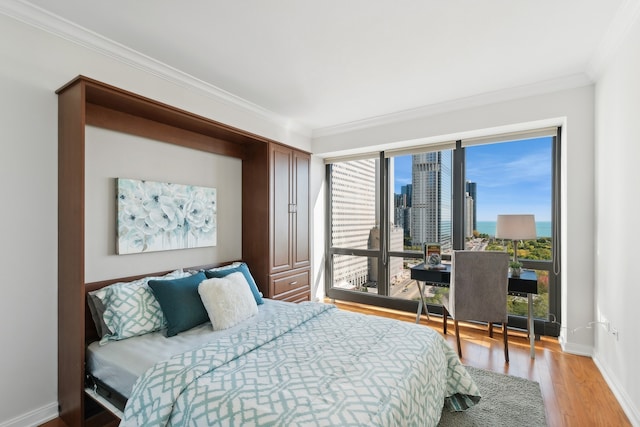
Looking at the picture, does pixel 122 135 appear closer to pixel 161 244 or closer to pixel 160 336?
pixel 161 244

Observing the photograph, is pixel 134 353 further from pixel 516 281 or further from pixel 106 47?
pixel 516 281

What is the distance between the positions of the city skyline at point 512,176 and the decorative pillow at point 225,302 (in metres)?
2.88

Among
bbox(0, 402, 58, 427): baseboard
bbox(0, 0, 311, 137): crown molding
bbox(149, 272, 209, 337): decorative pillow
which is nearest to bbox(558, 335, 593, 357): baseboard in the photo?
bbox(149, 272, 209, 337): decorative pillow

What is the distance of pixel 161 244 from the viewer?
2.76m

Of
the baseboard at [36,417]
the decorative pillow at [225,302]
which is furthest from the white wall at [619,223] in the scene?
the baseboard at [36,417]

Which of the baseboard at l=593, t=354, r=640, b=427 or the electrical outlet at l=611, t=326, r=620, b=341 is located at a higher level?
the electrical outlet at l=611, t=326, r=620, b=341

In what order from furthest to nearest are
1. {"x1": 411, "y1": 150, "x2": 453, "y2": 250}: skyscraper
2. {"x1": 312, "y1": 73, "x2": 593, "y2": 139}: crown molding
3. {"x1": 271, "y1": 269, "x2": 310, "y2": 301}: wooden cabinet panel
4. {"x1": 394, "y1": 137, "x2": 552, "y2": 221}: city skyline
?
{"x1": 411, "y1": 150, "x2": 453, "y2": 250}: skyscraper
{"x1": 271, "y1": 269, "x2": 310, "y2": 301}: wooden cabinet panel
{"x1": 394, "y1": 137, "x2": 552, "y2": 221}: city skyline
{"x1": 312, "y1": 73, "x2": 593, "y2": 139}: crown molding

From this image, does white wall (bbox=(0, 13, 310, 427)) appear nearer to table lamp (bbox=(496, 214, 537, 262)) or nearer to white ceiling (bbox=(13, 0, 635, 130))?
white ceiling (bbox=(13, 0, 635, 130))

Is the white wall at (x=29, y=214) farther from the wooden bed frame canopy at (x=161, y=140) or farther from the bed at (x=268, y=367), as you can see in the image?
the bed at (x=268, y=367)

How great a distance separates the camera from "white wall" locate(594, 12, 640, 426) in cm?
202

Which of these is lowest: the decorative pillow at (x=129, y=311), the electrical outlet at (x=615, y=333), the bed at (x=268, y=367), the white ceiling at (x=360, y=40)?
the electrical outlet at (x=615, y=333)

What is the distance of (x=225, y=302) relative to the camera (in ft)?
7.56

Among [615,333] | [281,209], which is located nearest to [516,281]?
[615,333]

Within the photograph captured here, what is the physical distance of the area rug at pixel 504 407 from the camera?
6.55ft
